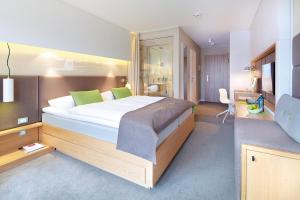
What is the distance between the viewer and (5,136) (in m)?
2.55

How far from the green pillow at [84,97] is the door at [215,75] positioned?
612 cm

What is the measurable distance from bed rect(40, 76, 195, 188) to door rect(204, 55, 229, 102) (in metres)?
5.72

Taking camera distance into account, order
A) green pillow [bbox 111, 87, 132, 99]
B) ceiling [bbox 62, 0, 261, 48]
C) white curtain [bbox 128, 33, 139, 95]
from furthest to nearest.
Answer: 1. white curtain [bbox 128, 33, 139, 95]
2. green pillow [bbox 111, 87, 132, 99]
3. ceiling [bbox 62, 0, 261, 48]

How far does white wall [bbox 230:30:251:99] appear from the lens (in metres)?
5.03

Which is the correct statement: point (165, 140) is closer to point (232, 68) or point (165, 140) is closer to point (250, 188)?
point (250, 188)

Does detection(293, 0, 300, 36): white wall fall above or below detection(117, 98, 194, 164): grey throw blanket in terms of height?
above

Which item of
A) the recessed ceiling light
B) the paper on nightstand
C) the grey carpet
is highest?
the recessed ceiling light

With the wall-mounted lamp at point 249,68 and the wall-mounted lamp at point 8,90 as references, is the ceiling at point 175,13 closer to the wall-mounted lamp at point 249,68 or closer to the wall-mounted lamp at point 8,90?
the wall-mounted lamp at point 249,68

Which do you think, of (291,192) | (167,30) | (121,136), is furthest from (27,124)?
(167,30)

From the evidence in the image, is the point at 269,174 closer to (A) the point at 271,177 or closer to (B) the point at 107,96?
(A) the point at 271,177

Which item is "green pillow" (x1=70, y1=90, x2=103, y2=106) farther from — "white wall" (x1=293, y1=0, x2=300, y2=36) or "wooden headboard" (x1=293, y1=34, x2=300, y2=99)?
"white wall" (x1=293, y1=0, x2=300, y2=36)

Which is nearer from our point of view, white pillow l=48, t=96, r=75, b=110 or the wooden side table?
the wooden side table

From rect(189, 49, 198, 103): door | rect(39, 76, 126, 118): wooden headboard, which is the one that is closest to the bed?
rect(39, 76, 126, 118): wooden headboard

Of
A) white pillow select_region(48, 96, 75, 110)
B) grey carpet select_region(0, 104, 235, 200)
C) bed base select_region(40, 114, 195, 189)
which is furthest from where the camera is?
white pillow select_region(48, 96, 75, 110)
